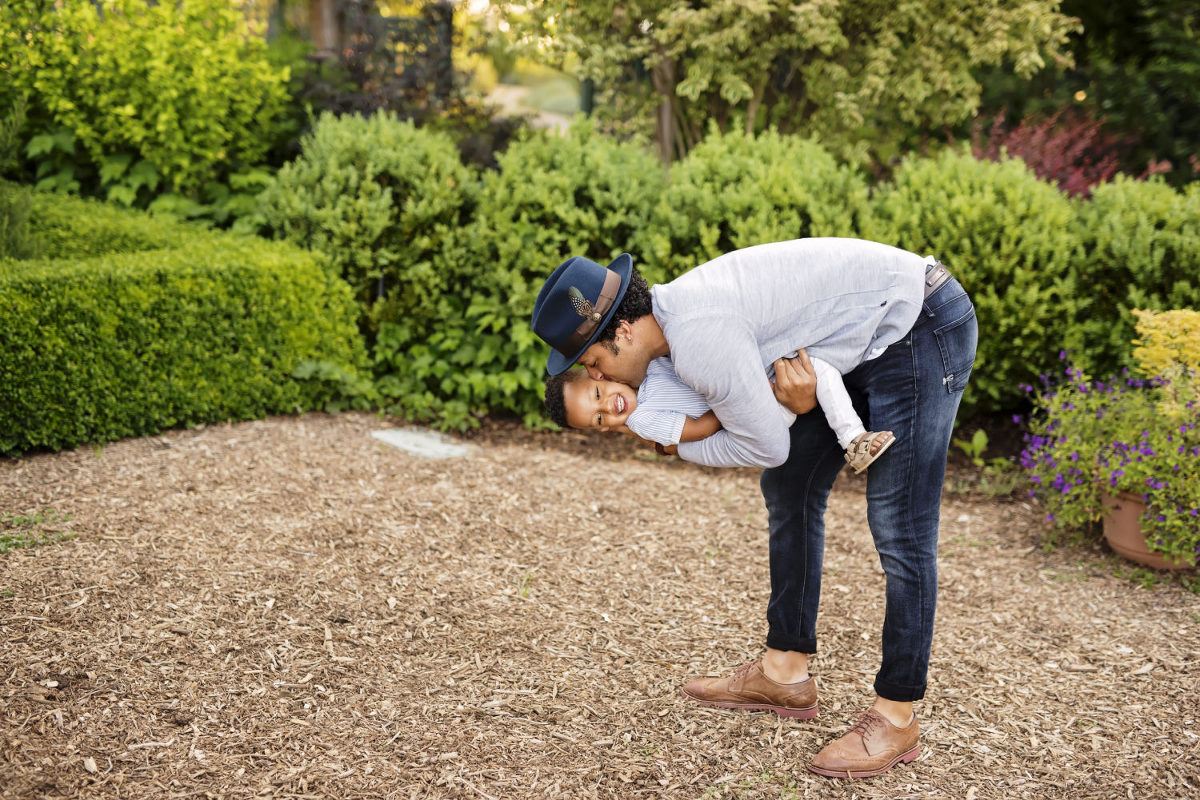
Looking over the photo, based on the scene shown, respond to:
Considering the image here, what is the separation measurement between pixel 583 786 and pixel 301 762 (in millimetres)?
811

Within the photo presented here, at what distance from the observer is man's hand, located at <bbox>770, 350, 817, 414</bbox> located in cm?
236

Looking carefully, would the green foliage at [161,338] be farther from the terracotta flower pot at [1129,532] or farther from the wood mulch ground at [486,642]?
the terracotta flower pot at [1129,532]

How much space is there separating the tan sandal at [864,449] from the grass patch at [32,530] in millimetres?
3097

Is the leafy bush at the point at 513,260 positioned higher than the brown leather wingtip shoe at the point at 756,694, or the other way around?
the leafy bush at the point at 513,260

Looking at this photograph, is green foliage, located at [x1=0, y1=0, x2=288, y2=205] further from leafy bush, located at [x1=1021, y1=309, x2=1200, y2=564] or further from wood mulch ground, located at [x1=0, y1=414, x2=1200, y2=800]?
leafy bush, located at [x1=1021, y1=309, x2=1200, y2=564]

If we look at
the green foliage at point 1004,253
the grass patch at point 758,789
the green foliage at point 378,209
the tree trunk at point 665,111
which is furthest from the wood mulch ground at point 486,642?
the tree trunk at point 665,111

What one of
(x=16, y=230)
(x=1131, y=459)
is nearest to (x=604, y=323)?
(x=1131, y=459)

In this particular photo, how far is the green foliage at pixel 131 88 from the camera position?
6.30 m

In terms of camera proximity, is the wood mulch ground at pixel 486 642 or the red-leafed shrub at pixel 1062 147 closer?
the wood mulch ground at pixel 486 642

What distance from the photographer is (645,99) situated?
29.0 ft

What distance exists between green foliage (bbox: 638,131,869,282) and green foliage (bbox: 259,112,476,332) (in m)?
1.30

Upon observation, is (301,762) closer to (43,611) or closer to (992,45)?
(43,611)

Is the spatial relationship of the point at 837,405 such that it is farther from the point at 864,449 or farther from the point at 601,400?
the point at 601,400

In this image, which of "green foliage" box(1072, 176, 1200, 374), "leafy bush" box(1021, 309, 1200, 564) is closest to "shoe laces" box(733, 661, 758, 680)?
"leafy bush" box(1021, 309, 1200, 564)
